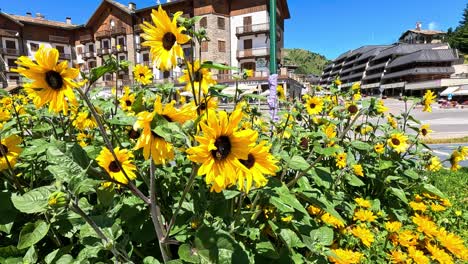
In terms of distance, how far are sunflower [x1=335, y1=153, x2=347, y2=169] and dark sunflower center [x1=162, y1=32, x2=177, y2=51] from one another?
2030 mm

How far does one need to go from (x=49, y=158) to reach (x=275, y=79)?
3173 millimetres

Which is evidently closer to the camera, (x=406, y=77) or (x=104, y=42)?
(x=104, y=42)

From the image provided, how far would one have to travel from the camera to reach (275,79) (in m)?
4.05

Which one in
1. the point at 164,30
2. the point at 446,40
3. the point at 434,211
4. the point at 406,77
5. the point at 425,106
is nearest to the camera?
the point at 164,30

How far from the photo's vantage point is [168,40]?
4.76 ft

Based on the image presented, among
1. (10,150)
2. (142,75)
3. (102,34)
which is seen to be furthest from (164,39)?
(102,34)

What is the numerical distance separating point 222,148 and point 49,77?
708mm

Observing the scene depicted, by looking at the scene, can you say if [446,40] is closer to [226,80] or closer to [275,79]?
[226,80]

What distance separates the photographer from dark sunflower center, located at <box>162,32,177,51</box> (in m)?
1.44

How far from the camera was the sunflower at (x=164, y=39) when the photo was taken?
1395mm

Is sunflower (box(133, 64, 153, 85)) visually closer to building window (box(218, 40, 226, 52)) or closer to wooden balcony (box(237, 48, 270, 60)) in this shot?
building window (box(218, 40, 226, 52))

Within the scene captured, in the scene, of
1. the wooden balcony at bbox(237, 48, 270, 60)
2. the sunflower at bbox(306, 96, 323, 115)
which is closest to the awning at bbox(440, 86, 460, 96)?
the wooden balcony at bbox(237, 48, 270, 60)

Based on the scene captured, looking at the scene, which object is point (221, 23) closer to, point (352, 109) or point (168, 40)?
point (352, 109)

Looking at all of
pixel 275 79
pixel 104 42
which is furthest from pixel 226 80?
pixel 275 79
